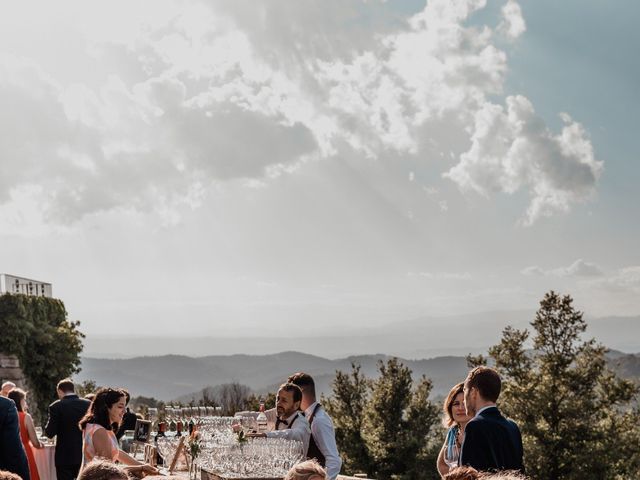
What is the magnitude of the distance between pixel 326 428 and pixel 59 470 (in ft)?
12.3

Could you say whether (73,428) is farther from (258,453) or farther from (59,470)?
(258,453)

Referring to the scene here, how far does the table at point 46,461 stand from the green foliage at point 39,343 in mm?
12473

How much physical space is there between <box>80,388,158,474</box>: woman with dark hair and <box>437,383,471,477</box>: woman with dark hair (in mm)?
2205

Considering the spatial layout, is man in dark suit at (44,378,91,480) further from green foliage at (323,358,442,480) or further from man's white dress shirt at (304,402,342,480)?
green foliage at (323,358,442,480)

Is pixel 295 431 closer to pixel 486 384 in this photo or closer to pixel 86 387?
pixel 486 384

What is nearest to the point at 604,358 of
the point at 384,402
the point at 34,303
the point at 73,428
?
the point at 384,402

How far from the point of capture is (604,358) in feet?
105

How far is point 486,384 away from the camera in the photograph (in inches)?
183

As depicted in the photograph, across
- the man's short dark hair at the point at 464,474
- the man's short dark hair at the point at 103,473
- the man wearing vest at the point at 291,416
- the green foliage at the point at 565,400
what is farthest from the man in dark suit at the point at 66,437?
the green foliage at the point at 565,400

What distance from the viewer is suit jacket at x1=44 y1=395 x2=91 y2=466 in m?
8.05

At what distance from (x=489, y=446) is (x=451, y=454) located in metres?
1.16

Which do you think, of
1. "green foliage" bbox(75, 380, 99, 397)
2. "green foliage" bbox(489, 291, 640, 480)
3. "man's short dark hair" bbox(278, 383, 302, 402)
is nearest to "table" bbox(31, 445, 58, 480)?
"man's short dark hair" bbox(278, 383, 302, 402)

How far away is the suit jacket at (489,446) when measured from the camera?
4461 millimetres

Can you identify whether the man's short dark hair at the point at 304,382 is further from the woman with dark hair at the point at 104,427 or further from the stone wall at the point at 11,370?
the stone wall at the point at 11,370
